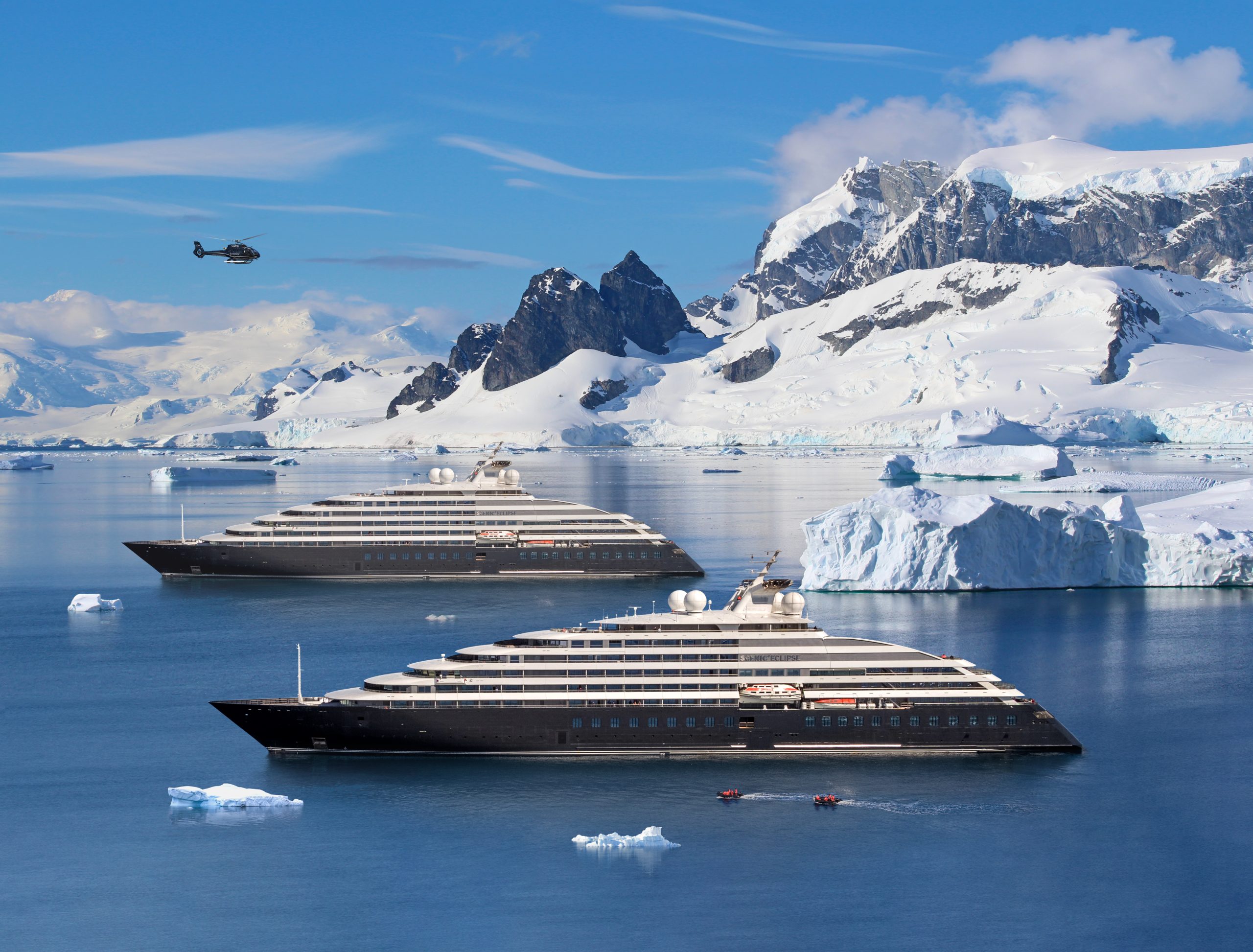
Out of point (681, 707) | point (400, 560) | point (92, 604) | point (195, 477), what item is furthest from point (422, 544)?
point (195, 477)

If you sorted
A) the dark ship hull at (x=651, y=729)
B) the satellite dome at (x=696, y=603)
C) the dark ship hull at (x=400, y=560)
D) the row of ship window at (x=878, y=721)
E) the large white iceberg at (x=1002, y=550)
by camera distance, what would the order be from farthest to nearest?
the dark ship hull at (x=400, y=560) < the large white iceberg at (x=1002, y=550) < the satellite dome at (x=696, y=603) < the row of ship window at (x=878, y=721) < the dark ship hull at (x=651, y=729)

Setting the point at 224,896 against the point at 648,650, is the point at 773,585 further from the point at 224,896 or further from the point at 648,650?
the point at 224,896

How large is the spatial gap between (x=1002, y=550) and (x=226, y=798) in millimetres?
46533

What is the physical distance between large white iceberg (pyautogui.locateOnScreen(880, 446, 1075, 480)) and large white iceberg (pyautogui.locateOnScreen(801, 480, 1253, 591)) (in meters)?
72.7

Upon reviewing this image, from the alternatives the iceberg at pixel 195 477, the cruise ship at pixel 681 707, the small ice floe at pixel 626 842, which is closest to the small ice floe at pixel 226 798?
the cruise ship at pixel 681 707

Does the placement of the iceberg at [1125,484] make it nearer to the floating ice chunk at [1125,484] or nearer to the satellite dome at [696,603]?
the floating ice chunk at [1125,484]

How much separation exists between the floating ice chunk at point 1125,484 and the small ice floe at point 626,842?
8796cm

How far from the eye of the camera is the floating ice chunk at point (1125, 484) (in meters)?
115

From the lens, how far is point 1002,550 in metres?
70.5

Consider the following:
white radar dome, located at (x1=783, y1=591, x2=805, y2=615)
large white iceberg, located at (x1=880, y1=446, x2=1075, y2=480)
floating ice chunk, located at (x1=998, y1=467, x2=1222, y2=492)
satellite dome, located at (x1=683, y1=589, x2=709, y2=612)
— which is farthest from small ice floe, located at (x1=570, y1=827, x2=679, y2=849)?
large white iceberg, located at (x1=880, y1=446, x2=1075, y2=480)

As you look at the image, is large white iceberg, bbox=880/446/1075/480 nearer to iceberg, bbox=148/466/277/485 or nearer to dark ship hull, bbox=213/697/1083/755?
iceberg, bbox=148/466/277/485

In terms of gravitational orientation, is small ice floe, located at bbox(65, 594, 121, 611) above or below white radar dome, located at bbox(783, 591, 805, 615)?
below

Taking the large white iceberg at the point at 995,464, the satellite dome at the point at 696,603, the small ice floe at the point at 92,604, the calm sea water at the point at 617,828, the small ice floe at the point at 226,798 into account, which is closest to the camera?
the calm sea water at the point at 617,828

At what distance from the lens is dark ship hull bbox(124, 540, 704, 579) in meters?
83.2
